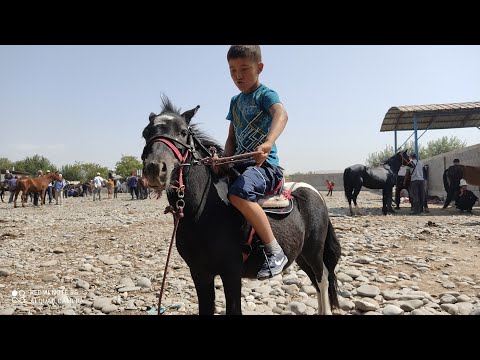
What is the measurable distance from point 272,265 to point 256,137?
3.72ft

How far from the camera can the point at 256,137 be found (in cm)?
288

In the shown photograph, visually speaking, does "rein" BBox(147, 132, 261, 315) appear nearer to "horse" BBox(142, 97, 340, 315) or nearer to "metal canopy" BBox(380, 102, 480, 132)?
"horse" BBox(142, 97, 340, 315)

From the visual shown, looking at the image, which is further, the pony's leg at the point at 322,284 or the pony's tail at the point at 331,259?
the pony's tail at the point at 331,259

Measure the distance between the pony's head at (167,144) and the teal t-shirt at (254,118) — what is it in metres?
0.40

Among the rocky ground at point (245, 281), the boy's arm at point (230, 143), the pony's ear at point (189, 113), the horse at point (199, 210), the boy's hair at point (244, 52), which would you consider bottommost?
the rocky ground at point (245, 281)

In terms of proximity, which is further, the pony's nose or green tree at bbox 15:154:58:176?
green tree at bbox 15:154:58:176

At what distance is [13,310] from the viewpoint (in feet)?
13.5

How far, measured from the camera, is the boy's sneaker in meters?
2.65

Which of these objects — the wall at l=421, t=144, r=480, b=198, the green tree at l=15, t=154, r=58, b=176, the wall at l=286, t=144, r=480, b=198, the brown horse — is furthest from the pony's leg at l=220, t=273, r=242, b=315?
the green tree at l=15, t=154, r=58, b=176

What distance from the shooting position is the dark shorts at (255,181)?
2.56 meters

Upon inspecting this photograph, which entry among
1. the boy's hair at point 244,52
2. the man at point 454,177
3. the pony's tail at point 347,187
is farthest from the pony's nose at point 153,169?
the man at point 454,177

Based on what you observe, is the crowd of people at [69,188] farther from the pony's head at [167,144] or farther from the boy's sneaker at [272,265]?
the boy's sneaker at [272,265]
